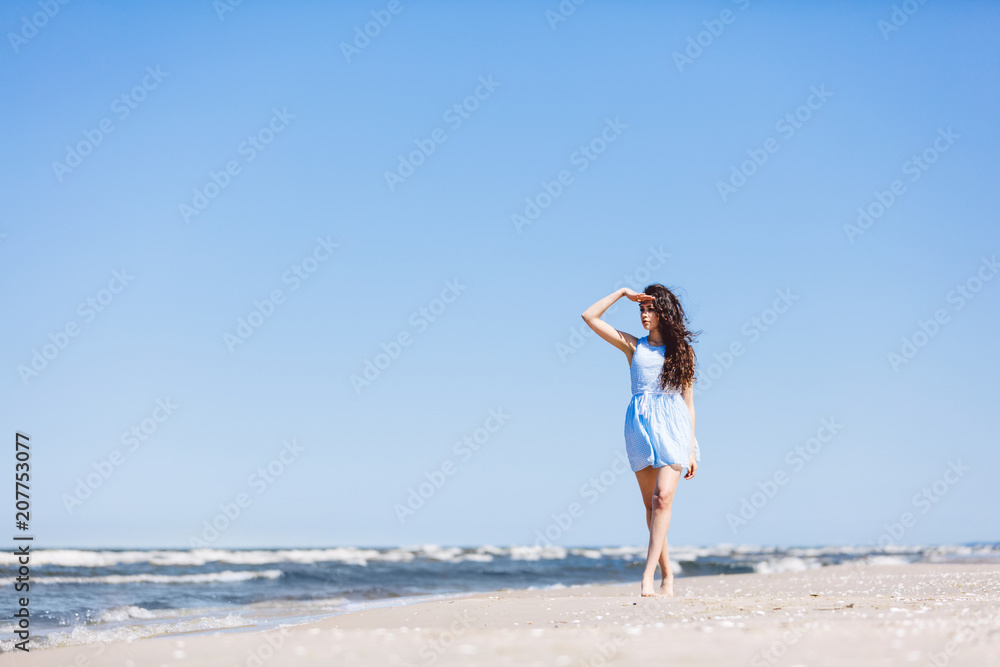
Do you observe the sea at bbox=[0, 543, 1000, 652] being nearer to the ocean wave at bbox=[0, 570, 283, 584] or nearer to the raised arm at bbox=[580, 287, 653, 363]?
the ocean wave at bbox=[0, 570, 283, 584]

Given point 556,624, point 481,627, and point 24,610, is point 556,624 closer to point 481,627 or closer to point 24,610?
point 481,627

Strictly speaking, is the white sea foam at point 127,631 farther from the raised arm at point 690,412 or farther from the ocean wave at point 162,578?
the ocean wave at point 162,578

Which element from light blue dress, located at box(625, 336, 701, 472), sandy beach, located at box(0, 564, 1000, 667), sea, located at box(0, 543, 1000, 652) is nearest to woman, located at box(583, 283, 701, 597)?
light blue dress, located at box(625, 336, 701, 472)

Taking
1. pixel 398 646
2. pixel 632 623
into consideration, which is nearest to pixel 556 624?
pixel 632 623

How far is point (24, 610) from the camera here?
8695mm

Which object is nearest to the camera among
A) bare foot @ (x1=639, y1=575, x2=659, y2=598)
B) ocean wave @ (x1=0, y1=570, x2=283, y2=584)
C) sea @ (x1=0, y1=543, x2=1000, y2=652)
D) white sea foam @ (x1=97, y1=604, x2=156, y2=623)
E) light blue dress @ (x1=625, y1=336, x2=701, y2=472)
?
bare foot @ (x1=639, y1=575, x2=659, y2=598)

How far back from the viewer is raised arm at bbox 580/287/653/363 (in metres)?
5.83

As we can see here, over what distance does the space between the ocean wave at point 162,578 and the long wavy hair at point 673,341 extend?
11.1 meters

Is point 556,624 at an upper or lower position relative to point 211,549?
upper

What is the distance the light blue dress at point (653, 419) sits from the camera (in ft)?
18.1

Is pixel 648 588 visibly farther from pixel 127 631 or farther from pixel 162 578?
pixel 162 578

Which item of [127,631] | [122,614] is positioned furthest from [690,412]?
[122,614]

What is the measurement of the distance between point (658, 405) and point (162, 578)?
14.9 meters

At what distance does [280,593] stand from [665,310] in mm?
8534
